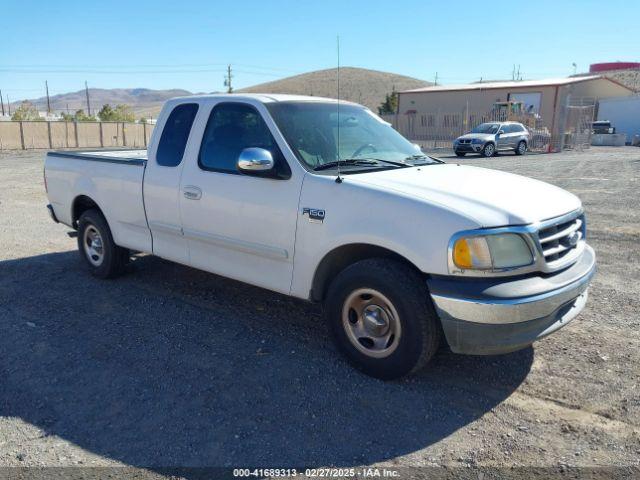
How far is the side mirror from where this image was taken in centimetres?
404

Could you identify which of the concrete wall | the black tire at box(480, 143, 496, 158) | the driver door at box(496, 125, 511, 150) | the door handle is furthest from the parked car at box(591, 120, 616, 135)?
the door handle

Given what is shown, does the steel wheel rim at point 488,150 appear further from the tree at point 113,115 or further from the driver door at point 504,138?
the tree at point 113,115

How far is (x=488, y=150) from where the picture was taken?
26.2 m

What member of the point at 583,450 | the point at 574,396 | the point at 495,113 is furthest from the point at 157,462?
the point at 495,113

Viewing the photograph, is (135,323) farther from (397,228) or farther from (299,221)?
(397,228)

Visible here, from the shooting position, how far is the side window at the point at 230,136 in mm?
4496

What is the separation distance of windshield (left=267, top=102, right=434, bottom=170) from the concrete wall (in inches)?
1209

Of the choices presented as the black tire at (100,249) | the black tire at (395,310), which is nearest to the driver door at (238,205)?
the black tire at (395,310)

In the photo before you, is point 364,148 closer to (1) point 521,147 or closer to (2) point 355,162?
(2) point 355,162

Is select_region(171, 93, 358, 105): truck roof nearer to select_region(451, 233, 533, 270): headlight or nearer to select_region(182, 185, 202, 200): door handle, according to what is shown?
select_region(182, 185, 202, 200): door handle

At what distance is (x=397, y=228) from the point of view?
3.53 metres

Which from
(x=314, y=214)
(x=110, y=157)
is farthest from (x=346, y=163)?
(x=110, y=157)

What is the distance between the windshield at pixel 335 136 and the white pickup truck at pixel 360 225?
2cm

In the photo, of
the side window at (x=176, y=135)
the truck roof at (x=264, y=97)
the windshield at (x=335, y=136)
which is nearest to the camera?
the windshield at (x=335, y=136)
